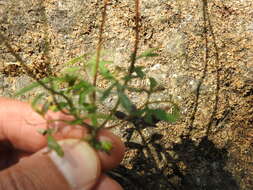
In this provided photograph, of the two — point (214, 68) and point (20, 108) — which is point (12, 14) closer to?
point (20, 108)

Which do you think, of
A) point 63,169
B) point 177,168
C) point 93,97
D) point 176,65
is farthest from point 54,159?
point 176,65

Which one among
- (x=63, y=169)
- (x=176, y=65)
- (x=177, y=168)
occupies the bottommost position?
(x=177, y=168)

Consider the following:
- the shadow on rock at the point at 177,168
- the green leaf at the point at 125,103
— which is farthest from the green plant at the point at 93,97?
the shadow on rock at the point at 177,168

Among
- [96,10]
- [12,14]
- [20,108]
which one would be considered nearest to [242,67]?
[96,10]

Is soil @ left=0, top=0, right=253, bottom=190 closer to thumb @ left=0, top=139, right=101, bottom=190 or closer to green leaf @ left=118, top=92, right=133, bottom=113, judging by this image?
thumb @ left=0, top=139, right=101, bottom=190

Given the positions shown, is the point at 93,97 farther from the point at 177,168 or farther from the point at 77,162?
the point at 177,168

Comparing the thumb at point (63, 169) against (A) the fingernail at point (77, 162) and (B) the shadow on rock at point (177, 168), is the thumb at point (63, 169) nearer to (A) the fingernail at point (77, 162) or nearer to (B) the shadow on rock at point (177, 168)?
(A) the fingernail at point (77, 162)

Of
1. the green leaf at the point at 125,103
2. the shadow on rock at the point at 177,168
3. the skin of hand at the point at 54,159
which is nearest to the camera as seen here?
the green leaf at the point at 125,103

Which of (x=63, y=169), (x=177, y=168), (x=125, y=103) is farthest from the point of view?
(x=177, y=168)
